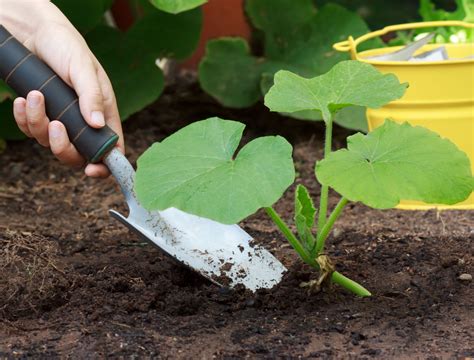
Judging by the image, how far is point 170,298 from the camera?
160cm

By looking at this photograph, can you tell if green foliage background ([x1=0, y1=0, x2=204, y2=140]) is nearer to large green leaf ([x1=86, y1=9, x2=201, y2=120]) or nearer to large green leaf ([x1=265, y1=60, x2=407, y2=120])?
large green leaf ([x1=86, y1=9, x2=201, y2=120])

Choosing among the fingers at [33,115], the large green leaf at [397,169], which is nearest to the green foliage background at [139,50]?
the fingers at [33,115]

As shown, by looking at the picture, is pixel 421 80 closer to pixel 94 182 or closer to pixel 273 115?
pixel 273 115

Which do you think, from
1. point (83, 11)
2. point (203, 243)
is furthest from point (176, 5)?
point (203, 243)

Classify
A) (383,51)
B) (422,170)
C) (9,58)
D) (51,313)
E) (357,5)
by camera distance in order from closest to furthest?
(422,170), (51,313), (9,58), (383,51), (357,5)

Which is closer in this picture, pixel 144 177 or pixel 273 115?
pixel 144 177

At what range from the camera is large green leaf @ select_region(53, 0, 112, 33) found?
2697 millimetres

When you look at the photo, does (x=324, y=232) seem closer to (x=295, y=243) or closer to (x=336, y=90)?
(x=295, y=243)

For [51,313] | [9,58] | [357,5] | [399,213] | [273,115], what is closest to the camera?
[51,313]

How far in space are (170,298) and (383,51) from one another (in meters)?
1.21

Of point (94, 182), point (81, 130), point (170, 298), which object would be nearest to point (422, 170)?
point (170, 298)

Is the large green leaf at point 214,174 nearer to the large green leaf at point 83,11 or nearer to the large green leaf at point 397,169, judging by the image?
the large green leaf at point 397,169

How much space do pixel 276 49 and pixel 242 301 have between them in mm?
1572

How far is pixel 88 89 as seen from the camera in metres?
1.71
